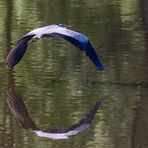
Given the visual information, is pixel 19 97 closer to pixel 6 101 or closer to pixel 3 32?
pixel 6 101

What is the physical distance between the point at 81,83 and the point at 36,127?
153 centimetres

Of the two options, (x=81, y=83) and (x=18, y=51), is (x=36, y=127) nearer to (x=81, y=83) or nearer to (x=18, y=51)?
(x=18, y=51)

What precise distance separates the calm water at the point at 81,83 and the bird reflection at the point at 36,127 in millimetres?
50

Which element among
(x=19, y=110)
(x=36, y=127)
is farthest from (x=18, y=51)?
(x=36, y=127)

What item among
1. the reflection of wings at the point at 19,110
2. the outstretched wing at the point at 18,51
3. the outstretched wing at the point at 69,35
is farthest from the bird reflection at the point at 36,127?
the outstretched wing at the point at 69,35

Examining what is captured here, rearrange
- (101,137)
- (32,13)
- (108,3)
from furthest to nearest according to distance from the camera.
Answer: (108,3), (32,13), (101,137)

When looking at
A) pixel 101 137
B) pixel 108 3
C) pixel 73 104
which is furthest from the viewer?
pixel 108 3

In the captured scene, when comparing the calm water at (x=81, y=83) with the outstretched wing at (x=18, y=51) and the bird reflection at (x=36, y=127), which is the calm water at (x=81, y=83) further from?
the outstretched wing at (x=18, y=51)

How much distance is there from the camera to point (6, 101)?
7359mm

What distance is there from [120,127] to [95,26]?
5443mm

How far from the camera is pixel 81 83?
316 inches

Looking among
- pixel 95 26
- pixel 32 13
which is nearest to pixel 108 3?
pixel 32 13

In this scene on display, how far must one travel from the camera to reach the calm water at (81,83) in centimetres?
634

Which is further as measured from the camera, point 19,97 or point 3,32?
point 3,32
